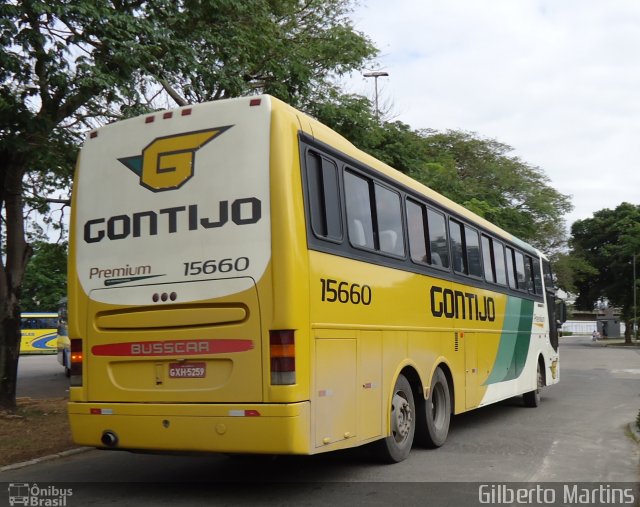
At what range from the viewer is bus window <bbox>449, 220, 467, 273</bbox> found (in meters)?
10.4

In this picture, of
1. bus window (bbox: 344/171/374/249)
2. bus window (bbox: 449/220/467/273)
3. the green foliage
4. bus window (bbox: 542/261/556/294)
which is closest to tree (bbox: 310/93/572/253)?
bus window (bbox: 542/261/556/294)

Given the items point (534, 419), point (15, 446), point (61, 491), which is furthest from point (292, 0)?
point (61, 491)

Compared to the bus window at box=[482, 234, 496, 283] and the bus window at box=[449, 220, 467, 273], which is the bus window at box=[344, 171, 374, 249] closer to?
the bus window at box=[449, 220, 467, 273]

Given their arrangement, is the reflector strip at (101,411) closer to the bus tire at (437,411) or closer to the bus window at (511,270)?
the bus tire at (437,411)

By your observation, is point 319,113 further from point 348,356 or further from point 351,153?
point 348,356

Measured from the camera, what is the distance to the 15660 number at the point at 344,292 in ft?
21.5

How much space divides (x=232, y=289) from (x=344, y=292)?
3.84 feet

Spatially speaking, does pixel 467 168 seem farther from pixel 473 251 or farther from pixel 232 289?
pixel 232 289

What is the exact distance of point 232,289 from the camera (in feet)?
20.4

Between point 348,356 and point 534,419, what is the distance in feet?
21.6

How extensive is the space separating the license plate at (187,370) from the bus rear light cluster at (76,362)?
3.43ft

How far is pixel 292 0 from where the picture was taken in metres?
17.3

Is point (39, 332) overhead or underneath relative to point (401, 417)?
overhead

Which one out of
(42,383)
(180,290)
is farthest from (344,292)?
(42,383)
